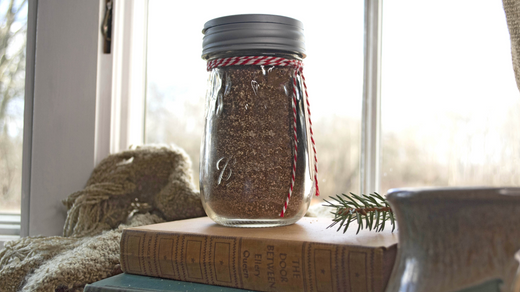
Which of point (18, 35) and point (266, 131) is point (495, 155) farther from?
point (18, 35)

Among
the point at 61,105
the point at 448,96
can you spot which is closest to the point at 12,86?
the point at 61,105

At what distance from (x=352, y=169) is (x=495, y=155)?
245mm

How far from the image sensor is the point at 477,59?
2.32 ft

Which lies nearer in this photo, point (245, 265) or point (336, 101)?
point (245, 265)

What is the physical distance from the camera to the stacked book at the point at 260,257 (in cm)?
36

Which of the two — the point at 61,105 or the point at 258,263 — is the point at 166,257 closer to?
the point at 258,263

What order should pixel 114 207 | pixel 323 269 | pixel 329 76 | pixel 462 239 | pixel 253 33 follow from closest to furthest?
pixel 462 239 < pixel 323 269 < pixel 253 33 < pixel 114 207 < pixel 329 76

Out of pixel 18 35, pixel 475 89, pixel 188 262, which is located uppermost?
pixel 18 35

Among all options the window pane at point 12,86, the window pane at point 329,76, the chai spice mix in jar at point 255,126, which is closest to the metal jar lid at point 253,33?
the chai spice mix in jar at point 255,126

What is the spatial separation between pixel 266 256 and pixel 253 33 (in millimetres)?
249

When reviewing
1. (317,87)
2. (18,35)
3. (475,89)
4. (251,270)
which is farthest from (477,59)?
(18,35)

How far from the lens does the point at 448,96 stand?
2.40ft

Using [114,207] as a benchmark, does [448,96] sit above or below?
above

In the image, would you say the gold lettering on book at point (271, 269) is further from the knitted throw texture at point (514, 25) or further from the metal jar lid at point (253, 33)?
the knitted throw texture at point (514, 25)
